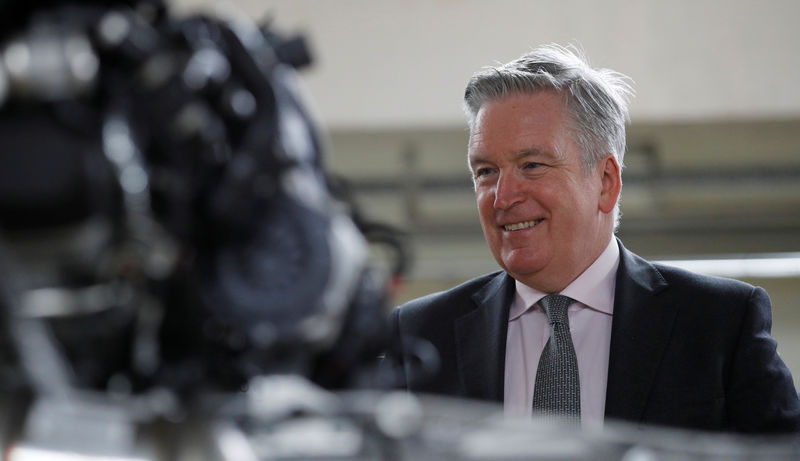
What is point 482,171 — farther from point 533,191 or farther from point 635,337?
point 635,337

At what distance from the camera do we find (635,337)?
4.94 feet

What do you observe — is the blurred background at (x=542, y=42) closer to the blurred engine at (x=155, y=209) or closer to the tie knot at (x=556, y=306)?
the tie knot at (x=556, y=306)

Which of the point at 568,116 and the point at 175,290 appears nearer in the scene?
the point at 175,290

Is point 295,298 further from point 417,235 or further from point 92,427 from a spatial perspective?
point 417,235

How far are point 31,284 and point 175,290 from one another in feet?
0.26

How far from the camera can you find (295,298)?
0.54 m

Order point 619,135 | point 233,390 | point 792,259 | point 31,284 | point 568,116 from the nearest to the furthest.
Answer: point 31,284 → point 233,390 → point 568,116 → point 619,135 → point 792,259

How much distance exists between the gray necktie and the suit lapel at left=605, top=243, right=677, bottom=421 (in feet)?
0.17

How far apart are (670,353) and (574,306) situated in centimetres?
20

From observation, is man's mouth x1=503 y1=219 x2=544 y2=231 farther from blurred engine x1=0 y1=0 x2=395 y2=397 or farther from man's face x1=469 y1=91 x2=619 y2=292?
blurred engine x1=0 y1=0 x2=395 y2=397

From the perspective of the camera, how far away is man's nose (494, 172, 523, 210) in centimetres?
166

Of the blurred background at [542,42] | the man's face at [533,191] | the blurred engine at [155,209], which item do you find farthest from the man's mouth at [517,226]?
the blurred background at [542,42]

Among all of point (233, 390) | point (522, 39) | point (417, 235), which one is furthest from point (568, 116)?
point (417, 235)

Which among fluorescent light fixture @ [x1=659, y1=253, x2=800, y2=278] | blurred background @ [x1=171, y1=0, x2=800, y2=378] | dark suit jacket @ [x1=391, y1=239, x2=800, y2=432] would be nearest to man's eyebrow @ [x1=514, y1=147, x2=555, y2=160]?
dark suit jacket @ [x1=391, y1=239, x2=800, y2=432]
